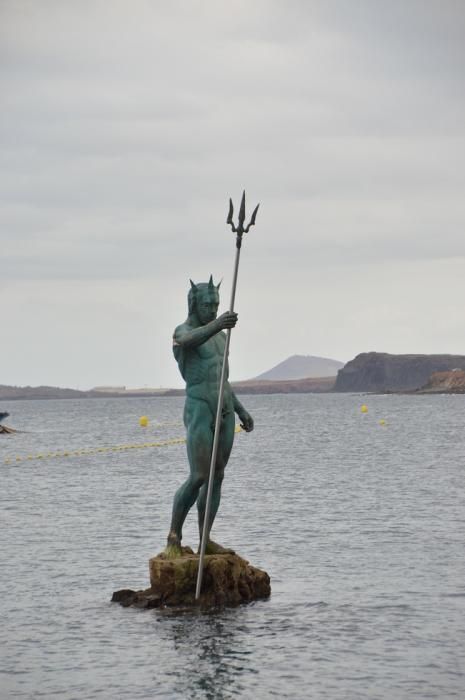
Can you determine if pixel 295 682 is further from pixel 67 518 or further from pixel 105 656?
pixel 67 518

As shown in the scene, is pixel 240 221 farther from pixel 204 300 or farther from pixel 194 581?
pixel 194 581

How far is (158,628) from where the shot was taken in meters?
15.8

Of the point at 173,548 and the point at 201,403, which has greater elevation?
the point at 201,403

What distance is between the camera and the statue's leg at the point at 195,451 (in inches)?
656

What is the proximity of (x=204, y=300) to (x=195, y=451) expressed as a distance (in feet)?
6.15

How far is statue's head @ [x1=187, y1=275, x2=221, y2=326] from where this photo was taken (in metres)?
16.7

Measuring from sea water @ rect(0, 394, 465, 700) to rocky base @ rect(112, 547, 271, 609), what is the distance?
10.6 inches

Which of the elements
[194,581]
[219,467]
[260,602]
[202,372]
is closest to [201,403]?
[202,372]

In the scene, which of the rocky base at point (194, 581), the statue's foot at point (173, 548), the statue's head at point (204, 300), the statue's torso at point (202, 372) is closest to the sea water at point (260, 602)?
the rocky base at point (194, 581)

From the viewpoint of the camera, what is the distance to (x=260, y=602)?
684 inches

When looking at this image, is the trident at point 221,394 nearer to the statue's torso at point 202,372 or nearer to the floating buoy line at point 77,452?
the statue's torso at point 202,372

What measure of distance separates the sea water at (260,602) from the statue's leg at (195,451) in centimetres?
132

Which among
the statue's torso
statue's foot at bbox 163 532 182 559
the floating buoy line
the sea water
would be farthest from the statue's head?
the floating buoy line

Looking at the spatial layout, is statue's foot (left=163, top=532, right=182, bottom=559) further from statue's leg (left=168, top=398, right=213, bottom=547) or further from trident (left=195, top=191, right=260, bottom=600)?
trident (left=195, top=191, right=260, bottom=600)
